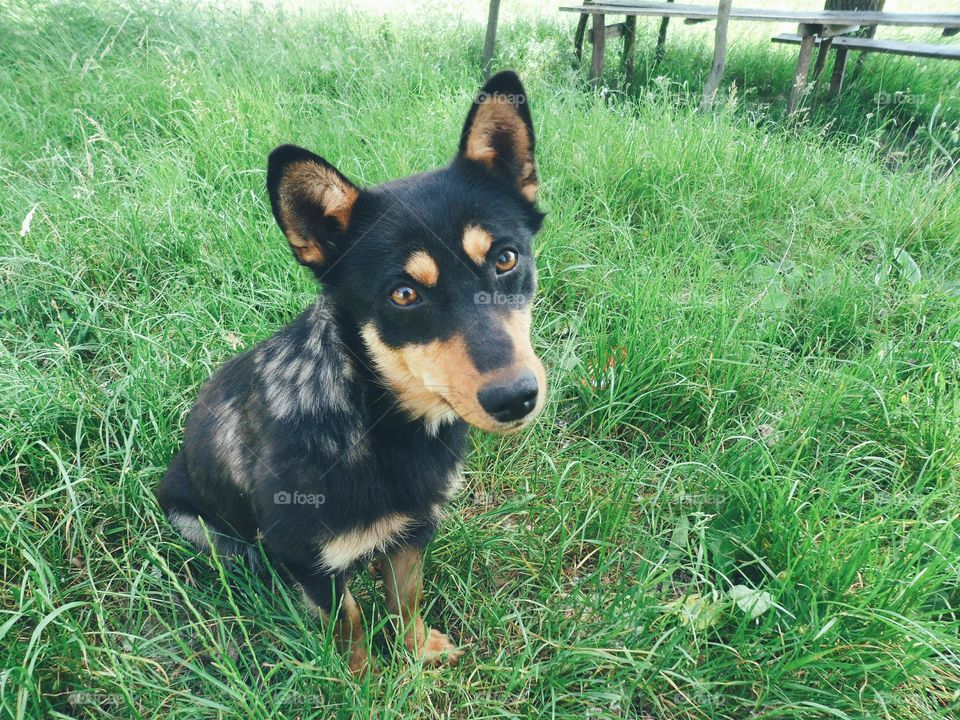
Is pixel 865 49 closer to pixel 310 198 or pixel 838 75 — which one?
pixel 838 75

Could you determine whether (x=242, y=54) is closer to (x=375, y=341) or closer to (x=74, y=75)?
(x=74, y=75)

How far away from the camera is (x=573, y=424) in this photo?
2.71 meters

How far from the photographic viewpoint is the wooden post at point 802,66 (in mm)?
6059

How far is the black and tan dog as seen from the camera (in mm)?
1772

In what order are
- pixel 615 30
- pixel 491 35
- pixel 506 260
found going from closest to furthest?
pixel 506 260 → pixel 491 35 → pixel 615 30

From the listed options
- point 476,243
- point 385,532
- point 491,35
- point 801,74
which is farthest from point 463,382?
point 801,74

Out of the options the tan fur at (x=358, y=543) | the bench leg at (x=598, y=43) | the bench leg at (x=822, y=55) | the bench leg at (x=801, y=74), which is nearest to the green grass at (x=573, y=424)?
the tan fur at (x=358, y=543)

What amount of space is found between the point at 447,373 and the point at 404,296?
31cm

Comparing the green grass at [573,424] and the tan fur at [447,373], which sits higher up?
the tan fur at [447,373]

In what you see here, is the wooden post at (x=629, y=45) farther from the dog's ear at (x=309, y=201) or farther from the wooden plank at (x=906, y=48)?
the dog's ear at (x=309, y=201)

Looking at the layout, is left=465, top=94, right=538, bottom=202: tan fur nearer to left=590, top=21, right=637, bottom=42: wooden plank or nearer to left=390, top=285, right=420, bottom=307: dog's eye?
left=390, top=285, right=420, bottom=307: dog's eye

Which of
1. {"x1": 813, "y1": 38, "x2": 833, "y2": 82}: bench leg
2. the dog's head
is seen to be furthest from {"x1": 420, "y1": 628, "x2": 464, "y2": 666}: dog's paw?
{"x1": 813, "y1": 38, "x2": 833, "y2": 82}: bench leg

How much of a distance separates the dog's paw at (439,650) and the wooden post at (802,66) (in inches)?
248

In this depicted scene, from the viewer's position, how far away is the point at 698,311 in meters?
2.95
